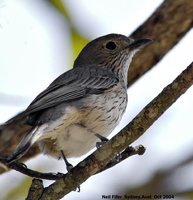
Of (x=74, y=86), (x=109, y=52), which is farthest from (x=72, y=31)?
(x=109, y=52)

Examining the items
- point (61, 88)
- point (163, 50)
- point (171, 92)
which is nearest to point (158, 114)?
point (171, 92)

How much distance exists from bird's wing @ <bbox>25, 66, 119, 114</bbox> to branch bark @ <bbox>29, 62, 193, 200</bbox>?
4.29 feet

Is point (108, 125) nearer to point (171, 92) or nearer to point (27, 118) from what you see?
point (27, 118)

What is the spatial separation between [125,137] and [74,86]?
2108mm

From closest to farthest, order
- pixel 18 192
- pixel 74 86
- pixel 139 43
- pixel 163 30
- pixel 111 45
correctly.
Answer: pixel 18 192, pixel 74 86, pixel 139 43, pixel 163 30, pixel 111 45

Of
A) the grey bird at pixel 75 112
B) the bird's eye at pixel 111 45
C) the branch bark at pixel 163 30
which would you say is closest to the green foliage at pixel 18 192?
the grey bird at pixel 75 112

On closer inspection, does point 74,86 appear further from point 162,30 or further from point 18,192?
point 162,30

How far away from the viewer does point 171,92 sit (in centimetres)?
457

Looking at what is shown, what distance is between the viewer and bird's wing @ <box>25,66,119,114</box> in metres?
6.16

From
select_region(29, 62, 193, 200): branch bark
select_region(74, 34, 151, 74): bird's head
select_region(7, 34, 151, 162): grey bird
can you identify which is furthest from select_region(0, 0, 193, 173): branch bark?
select_region(29, 62, 193, 200): branch bark

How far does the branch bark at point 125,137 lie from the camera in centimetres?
454

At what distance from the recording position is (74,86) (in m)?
6.66

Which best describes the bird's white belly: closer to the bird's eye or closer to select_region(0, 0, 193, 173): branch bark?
select_region(0, 0, 193, 173): branch bark

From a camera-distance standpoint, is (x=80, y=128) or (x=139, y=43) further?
(x=139, y=43)
